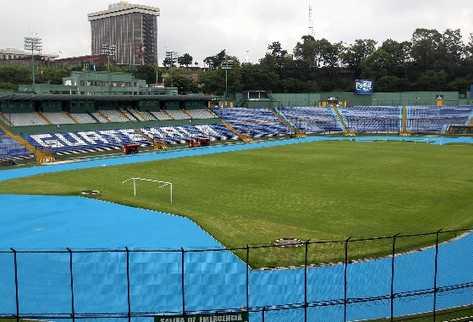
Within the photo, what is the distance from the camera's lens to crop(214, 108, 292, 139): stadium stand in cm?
7812

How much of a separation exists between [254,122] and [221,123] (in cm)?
593

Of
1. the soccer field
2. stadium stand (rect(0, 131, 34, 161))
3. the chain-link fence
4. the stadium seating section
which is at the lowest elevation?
the chain-link fence

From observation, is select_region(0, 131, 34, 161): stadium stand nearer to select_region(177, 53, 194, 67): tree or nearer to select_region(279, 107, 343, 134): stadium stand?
select_region(279, 107, 343, 134): stadium stand

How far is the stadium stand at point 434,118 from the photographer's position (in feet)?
269

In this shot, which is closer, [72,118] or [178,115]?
[72,118]

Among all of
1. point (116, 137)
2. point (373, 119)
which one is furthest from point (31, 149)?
point (373, 119)

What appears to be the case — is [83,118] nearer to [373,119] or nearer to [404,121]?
[373,119]

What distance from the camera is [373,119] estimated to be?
88062mm

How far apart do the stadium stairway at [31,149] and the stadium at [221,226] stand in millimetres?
224

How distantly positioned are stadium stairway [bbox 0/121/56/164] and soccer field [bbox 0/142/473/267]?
9.76 m

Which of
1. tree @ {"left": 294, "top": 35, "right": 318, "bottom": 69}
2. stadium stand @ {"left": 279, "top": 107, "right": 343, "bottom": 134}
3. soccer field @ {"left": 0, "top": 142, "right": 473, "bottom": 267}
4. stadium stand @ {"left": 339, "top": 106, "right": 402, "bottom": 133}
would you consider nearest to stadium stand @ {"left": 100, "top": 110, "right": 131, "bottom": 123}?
soccer field @ {"left": 0, "top": 142, "right": 473, "bottom": 267}

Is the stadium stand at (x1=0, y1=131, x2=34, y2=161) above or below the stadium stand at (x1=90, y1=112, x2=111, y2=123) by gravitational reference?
below

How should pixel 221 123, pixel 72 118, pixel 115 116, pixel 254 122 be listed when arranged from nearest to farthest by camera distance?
pixel 72 118 → pixel 115 116 → pixel 221 123 → pixel 254 122

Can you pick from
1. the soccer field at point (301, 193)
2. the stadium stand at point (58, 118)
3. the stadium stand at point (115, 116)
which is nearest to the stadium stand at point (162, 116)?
the stadium stand at point (115, 116)
